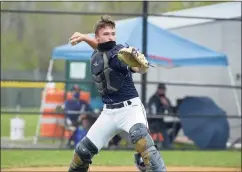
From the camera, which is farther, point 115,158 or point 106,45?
point 115,158

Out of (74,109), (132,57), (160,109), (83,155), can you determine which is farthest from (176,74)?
(132,57)

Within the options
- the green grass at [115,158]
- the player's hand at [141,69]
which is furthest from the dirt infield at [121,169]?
the player's hand at [141,69]

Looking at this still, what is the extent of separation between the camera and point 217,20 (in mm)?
15117

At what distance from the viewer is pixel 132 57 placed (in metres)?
6.28

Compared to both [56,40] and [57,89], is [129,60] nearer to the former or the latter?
[57,89]

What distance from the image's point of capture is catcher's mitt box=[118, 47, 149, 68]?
6.21 m

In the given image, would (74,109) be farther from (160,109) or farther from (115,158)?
(115,158)

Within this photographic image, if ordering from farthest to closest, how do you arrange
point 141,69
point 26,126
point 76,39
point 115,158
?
point 26,126
point 115,158
point 76,39
point 141,69

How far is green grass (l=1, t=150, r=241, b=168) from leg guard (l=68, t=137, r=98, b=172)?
420 centimetres

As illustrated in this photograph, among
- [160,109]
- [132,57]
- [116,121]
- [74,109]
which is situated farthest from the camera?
[160,109]

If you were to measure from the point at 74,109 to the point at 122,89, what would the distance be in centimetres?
780

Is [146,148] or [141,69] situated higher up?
[141,69]

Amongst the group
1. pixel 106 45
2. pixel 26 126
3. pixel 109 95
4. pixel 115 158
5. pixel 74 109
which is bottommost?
pixel 115 158

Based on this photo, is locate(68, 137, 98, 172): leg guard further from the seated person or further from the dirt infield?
the seated person
